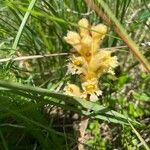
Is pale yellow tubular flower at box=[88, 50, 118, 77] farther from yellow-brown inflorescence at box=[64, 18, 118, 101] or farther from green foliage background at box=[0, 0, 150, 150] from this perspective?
green foliage background at box=[0, 0, 150, 150]

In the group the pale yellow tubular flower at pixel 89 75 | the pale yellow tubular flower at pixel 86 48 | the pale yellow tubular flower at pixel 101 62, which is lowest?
the pale yellow tubular flower at pixel 89 75

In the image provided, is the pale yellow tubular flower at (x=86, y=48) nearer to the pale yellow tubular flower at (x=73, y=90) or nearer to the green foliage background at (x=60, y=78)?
the pale yellow tubular flower at (x=73, y=90)

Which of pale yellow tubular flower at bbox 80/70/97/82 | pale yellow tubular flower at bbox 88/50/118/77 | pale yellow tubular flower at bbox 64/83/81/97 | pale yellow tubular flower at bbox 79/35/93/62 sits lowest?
pale yellow tubular flower at bbox 64/83/81/97

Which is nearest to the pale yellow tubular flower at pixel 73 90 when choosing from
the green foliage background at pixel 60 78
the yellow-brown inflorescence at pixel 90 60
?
the yellow-brown inflorescence at pixel 90 60

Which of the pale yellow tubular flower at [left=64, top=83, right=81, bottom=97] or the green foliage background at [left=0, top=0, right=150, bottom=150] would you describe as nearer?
the pale yellow tubular flower at [left=64, top=83, right=81, bottom=97]

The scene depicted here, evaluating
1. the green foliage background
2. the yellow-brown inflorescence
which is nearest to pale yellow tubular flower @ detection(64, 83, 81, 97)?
the yellow-brown inflorescence

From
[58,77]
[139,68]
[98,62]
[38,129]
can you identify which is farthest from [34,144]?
[139,68]

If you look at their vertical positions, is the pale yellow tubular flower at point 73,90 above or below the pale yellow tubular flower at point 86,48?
below

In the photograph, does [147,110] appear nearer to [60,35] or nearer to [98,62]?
[60,35]
